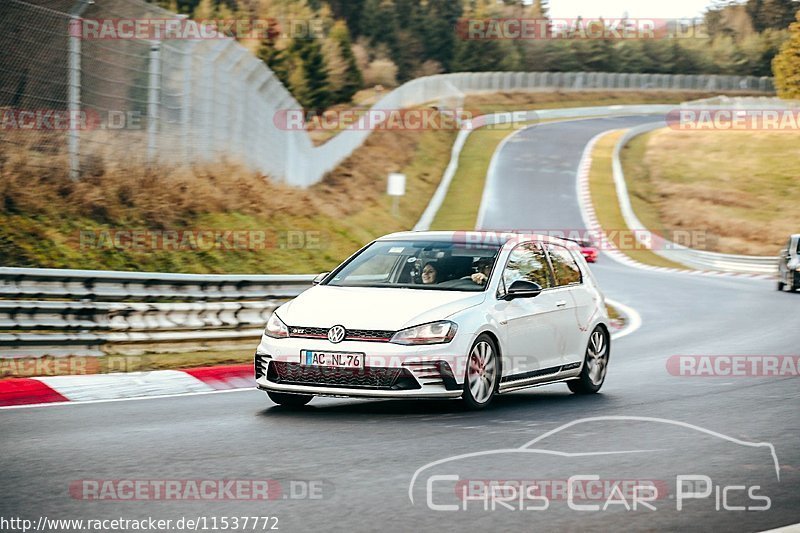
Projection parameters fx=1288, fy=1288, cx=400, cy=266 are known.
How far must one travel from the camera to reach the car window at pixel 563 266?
39.7 feet

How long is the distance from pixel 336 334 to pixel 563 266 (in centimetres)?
329

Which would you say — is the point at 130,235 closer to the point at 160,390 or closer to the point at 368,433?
the point at 160,390

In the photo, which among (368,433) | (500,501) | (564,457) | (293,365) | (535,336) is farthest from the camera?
(535,336)

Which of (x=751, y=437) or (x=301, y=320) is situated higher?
(x=301, y=320)

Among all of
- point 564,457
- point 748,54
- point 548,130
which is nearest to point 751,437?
point 564,457

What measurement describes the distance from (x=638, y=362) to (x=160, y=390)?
20.7ft

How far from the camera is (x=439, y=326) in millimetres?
9906

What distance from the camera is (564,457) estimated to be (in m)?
7.98
